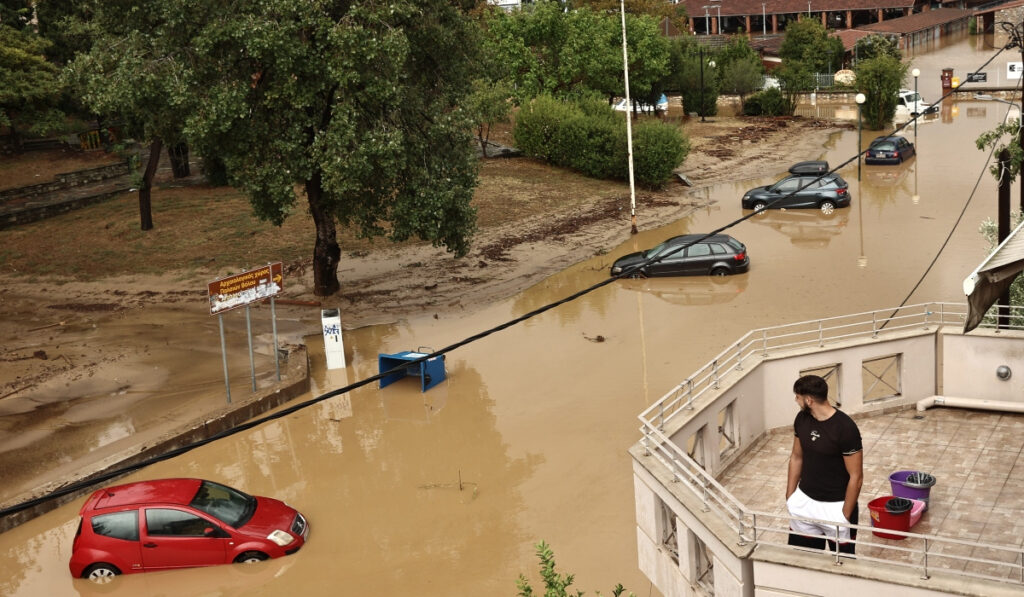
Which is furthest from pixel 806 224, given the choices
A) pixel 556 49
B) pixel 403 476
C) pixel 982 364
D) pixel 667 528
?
pixel 667 528

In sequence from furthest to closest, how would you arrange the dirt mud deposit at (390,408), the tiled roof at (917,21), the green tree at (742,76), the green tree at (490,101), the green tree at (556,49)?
the tiled roof at (917,21), the green tree at (742,76), the green tree at (556,49), the green tree at (490,101), the dirt mud deposit at (390,408)

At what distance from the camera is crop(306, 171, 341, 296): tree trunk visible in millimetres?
26156

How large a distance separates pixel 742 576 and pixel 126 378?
677 inches

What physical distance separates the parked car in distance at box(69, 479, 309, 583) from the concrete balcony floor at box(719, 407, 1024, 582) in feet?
22.6

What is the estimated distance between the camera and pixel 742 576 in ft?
30.0

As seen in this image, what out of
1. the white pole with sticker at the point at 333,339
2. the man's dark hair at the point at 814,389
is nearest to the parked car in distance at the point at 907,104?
the white pole with sticker at the point at 333,339

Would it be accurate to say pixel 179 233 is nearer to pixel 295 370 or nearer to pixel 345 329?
pixel 345 329

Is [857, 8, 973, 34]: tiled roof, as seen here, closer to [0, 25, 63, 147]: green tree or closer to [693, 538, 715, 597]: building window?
[0, 25, 63, 147]: green tree

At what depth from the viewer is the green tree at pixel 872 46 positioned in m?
68.8

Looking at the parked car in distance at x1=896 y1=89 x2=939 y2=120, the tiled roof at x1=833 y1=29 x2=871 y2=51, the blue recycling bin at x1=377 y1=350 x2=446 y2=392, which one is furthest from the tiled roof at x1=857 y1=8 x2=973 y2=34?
the blue recycling bin at x1=377 y1=350 x2=446 y2=392

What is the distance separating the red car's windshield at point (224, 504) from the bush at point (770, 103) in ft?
167

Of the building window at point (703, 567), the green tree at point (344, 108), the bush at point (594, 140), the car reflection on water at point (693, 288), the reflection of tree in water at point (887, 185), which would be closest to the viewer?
the building window at point (703, 567)

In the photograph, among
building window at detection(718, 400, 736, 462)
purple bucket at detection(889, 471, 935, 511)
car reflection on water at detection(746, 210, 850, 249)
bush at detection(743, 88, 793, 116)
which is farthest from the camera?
bush at detection(743, 88, 793, 116)

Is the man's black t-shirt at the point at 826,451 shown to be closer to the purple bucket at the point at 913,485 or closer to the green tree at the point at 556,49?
the purple bucket at the point at 913,485
